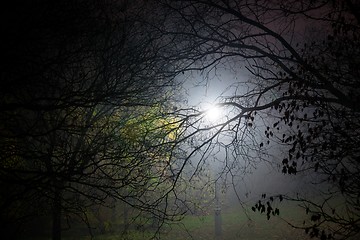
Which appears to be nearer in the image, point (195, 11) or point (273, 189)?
point (195, 11)

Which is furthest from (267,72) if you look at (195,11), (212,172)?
(212,172)

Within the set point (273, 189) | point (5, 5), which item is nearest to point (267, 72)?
point (5, 5)

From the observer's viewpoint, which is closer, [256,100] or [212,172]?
[256,100]

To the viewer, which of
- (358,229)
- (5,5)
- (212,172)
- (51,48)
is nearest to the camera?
(5,5)

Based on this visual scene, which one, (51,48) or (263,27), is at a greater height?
(263,27)

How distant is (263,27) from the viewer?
20.9 ft

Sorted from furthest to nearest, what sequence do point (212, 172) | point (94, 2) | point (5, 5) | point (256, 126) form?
point (212, 172) < point (256, 126) < point (94, 2) < point (5, 5)

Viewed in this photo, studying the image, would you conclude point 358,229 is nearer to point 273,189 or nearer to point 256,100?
point 256,100

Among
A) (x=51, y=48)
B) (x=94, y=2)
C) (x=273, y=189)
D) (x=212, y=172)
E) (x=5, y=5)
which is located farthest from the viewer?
(x=273, y=189)

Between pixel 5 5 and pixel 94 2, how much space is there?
1927 mm

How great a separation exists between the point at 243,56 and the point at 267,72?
66 centimetres

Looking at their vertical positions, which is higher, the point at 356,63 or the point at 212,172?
the point at 212,172

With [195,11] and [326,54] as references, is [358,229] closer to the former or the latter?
[326,54]

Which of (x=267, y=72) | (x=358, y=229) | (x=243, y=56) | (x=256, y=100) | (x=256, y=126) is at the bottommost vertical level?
(x=358, y=229)
